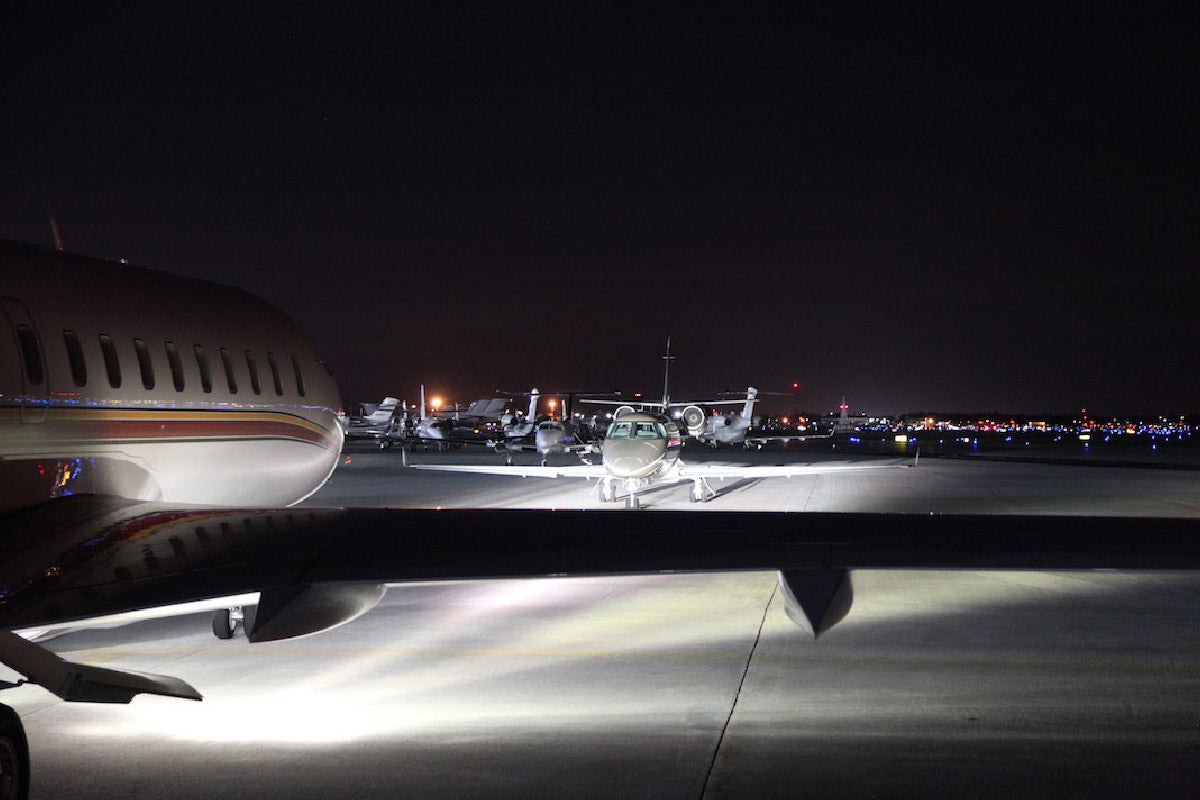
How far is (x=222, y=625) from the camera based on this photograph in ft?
41.4

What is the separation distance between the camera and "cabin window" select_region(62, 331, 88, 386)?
29.6 feet

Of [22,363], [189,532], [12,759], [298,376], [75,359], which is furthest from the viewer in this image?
[298,376]

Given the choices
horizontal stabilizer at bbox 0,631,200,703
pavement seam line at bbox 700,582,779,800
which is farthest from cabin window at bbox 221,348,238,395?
pavement seam line at bbox 700,582,779,800

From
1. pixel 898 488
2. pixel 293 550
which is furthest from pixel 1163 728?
pixel 898 488

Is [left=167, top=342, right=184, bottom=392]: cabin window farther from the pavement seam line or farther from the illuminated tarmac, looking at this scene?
the pavement seam line

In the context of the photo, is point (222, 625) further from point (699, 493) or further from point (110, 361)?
point (699, 493)

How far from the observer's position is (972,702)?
A: 9641mm

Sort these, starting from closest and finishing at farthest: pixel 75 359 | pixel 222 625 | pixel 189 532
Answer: pixel 189 532
pixel 75 359
pixel 222 625

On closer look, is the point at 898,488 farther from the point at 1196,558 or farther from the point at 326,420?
the point at 1196,558

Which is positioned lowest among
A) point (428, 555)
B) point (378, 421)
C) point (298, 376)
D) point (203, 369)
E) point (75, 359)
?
point (378, 421)

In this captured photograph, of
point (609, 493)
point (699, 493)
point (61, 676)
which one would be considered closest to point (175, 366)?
point (61, 676)

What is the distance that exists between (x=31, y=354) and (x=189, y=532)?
7.35 ft

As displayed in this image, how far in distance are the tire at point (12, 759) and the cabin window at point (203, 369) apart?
4870 millimetres

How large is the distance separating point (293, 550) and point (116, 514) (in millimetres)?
1828
